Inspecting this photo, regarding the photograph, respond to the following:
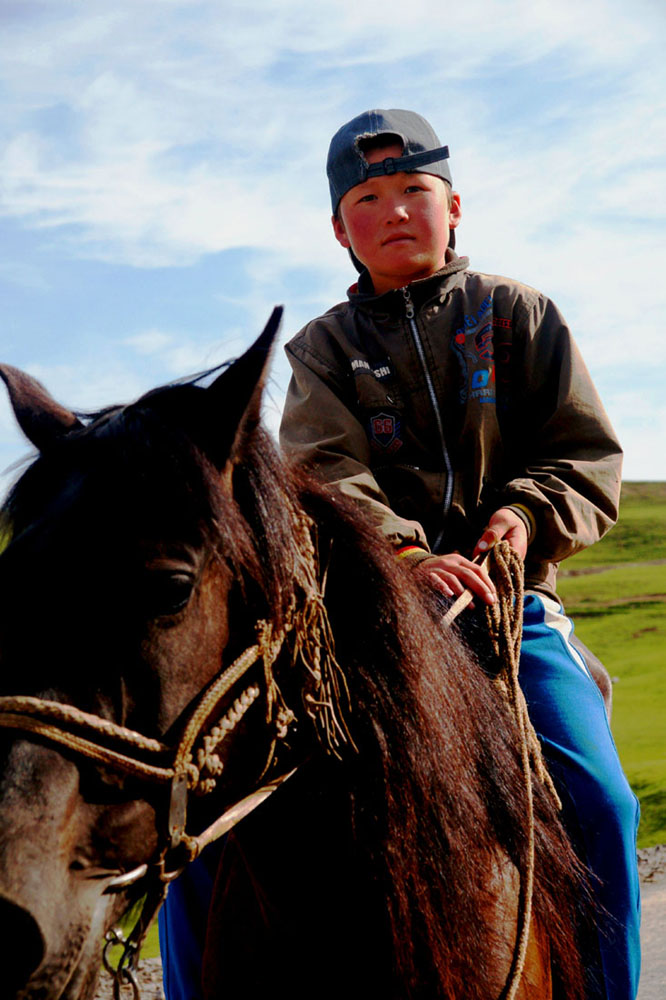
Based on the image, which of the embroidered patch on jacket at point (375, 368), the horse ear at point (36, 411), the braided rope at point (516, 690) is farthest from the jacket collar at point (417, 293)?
the horse ear at point (36, 411)

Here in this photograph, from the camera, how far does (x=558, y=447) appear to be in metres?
2.70

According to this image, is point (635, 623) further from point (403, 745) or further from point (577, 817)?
point (403, 745)

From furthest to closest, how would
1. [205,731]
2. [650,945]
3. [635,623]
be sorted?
[635,623]
[650,945]
[205,731]

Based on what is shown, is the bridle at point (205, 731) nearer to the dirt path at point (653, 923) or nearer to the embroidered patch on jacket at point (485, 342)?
the embroidered patch on jacket at point (485, 342)

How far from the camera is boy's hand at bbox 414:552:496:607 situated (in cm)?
210

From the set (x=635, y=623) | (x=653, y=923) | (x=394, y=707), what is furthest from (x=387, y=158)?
(x=635, y=623)

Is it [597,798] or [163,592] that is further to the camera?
[597,798]

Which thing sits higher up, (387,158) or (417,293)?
(387,158)

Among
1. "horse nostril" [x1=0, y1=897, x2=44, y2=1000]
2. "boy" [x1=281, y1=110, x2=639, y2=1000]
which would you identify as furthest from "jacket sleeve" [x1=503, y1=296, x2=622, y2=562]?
"horse nostril" [x1=0, y1=897, x2=44, y2=1000]

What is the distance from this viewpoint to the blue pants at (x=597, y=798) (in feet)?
6.79

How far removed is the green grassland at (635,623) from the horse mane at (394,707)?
17.2ft

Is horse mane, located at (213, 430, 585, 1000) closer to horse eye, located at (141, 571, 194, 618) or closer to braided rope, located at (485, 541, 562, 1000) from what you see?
braided rope, located at (485, 541, 562, 1000)

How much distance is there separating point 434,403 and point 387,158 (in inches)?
30.6

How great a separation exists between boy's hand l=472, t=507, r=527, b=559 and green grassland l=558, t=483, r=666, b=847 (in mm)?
4868
